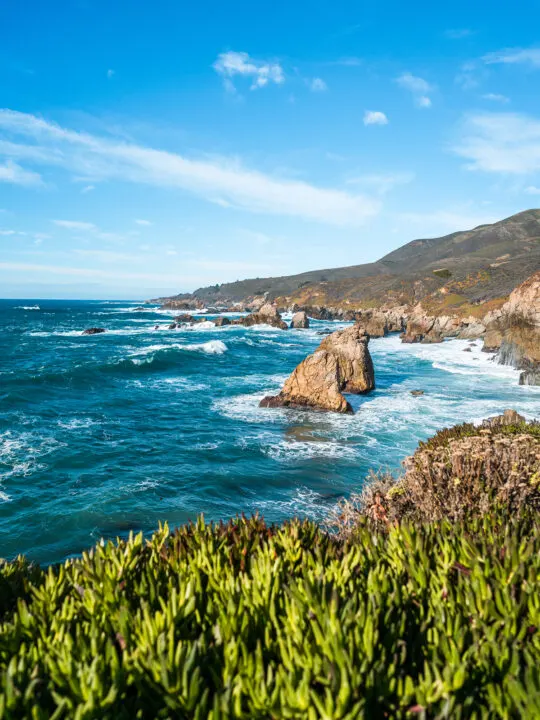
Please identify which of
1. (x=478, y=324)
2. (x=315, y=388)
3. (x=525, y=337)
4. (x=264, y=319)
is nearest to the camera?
(x=315, y=388)

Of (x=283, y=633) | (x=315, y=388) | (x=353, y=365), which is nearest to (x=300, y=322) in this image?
(x=353, y=365)

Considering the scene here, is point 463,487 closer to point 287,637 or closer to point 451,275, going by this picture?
point 287,637

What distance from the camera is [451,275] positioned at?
110250 millimetres

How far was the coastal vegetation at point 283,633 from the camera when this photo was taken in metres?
2.34

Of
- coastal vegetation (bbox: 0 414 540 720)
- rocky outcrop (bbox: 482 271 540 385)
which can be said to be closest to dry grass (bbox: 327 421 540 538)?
coastal vegetation (bbox: 0 414 540 720)

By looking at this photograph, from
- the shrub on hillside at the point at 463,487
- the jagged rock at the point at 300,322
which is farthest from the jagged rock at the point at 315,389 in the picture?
the jagged rock at the point at 300,322

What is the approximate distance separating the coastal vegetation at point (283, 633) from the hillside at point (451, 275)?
8298 centimetres

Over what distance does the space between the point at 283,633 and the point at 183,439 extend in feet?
59.1

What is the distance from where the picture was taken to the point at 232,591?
328cm

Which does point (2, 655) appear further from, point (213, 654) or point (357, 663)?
point (357, 663)

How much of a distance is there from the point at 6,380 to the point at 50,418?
11014 millimetres

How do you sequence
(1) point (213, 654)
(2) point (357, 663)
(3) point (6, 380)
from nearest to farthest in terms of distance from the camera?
(2) point (357, 663) < (1) point (213, 654) < (3) point (6, 380)

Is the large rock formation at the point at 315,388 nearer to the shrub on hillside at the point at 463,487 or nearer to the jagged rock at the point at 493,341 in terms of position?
the shrub on hillside at the point at 463,487

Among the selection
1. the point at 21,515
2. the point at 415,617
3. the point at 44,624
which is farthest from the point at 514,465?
the point at 21,515
